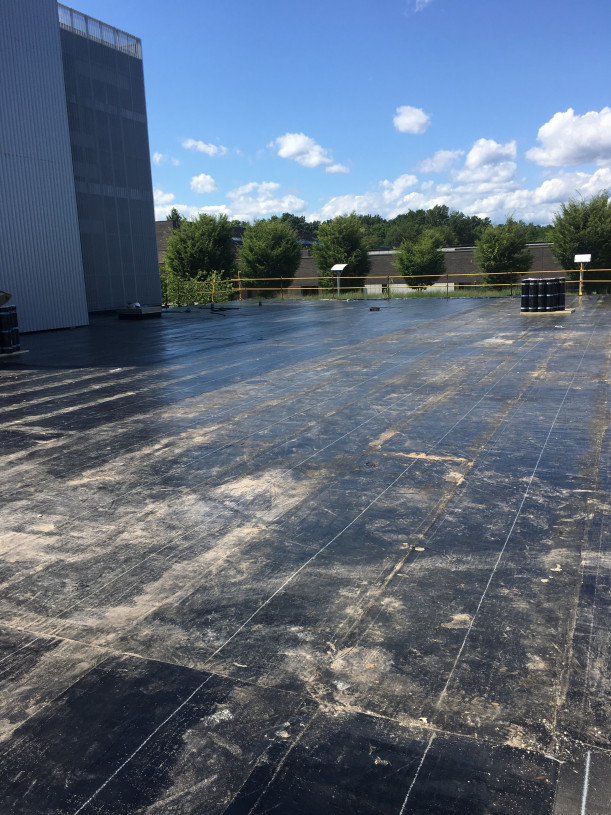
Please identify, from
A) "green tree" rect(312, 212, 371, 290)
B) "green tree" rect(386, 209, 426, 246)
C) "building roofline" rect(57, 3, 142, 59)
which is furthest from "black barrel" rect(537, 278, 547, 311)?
"green tree" rect(386, 209, 426, 246)

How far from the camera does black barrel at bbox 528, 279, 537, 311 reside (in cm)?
2284

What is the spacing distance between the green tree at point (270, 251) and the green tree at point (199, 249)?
160cm

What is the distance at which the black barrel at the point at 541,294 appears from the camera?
22734mm

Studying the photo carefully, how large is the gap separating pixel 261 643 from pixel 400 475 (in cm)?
306

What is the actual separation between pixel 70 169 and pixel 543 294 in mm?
17339

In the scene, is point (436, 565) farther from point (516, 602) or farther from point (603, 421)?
point (603, 421)

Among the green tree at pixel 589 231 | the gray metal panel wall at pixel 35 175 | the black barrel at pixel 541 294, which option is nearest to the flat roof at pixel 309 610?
the black barrel at pixel 541 294

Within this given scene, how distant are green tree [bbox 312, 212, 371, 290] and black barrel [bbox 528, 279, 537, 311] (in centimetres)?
2291

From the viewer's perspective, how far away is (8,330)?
55.2 ft

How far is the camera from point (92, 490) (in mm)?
6352

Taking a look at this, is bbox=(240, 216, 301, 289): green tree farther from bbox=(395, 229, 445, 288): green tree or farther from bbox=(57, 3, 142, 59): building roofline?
bbox=(57, 3, 142, 59): building roofline

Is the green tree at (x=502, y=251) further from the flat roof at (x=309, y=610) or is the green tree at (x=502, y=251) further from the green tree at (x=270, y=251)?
the flat roof at (x=309, y=610)

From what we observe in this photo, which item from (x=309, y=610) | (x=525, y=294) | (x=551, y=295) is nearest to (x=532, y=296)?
(x=525, y=294)

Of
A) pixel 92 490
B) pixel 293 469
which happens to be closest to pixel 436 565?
pixel 293 469
